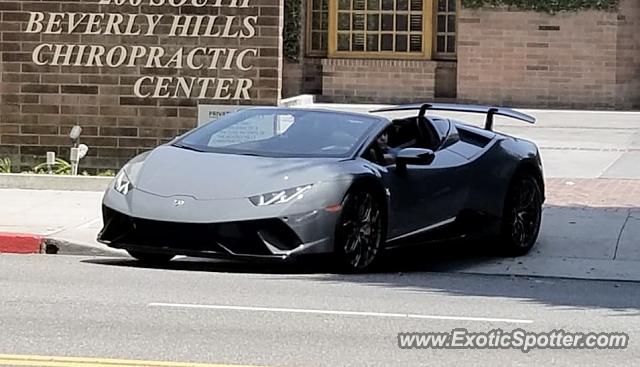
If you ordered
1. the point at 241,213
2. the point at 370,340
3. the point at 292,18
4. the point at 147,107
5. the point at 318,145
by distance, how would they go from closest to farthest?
the point at 370,340
the point at 241,213
the point at 318,145
the point at 147,107
the point at 292,18

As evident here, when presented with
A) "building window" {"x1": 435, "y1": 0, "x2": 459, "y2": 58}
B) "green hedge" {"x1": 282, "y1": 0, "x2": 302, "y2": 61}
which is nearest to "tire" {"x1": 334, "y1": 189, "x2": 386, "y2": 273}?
"green hedge" {"x1": 282, "y1": 0, "x2": 302, "y2": 61}

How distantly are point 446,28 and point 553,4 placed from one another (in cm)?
241

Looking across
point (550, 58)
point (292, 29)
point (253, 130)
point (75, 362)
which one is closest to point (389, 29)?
point (292, 29)

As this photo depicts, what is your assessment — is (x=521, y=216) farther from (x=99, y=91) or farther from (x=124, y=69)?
(x=99, y=91)

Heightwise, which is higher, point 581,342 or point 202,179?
point 202,179

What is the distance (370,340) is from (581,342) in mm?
1320

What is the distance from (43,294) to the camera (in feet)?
29.6

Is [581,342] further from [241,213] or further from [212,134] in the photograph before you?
[212,134]

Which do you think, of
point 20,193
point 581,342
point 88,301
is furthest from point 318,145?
point 20,193

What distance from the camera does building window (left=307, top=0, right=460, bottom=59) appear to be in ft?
88.8

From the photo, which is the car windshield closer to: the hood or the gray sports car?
the gray sports car

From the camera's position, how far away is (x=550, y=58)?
26328mm

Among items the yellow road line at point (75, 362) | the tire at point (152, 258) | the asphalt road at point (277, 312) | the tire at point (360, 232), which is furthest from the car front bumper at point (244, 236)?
the yellow road line at point (75, 362)

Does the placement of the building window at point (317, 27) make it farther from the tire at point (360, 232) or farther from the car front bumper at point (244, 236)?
the car front bumper at point (244, 236)
